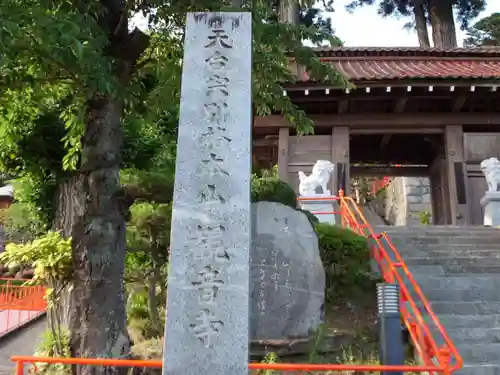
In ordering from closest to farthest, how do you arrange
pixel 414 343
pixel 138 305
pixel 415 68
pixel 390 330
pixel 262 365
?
pixel 262 365 < pixel 390 330 < pixel 414 343 < pixel 138 305 < pixel 415 68

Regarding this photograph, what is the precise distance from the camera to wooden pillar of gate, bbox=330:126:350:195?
11664mm

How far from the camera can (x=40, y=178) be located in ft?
26.9

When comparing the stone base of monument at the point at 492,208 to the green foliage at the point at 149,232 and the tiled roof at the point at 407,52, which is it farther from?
the green foliage at the point at 149,232

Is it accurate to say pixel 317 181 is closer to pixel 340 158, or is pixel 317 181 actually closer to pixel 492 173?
pixel 340 158

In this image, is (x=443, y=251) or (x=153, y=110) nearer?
(x=153, y=110)

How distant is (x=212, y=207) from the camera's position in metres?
3.67

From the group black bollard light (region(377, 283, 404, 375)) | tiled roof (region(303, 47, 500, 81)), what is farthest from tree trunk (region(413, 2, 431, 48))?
black bollard light (region(377, 283, 404, 375))

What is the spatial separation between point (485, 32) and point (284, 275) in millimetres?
22774

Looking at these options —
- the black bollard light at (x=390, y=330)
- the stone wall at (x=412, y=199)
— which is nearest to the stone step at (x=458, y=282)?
the black bollard light at (x=390, y=330)

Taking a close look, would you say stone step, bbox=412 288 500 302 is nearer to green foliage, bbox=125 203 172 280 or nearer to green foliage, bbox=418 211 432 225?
green foliage, bbox=125 203 172 280

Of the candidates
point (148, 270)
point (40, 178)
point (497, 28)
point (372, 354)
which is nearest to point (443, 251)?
point (372, 354)

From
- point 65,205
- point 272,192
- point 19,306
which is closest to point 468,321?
point 272,192

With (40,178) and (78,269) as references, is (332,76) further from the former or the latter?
(40,178)

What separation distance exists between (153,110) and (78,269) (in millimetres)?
2301
